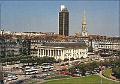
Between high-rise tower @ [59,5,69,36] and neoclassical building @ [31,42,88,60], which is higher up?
high-rise tower @ [59,5,69,36]

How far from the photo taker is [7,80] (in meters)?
7.41

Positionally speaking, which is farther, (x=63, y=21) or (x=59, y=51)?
(x=63, y=21)

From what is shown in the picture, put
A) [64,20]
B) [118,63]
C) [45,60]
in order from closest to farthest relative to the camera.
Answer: [118,63] < [45,60] < [64,20]

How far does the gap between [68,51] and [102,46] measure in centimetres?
512

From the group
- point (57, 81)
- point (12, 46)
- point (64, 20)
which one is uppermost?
point (64, 20)

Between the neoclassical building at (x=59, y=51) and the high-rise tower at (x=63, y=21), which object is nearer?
the neoclassical building at (x=59, y=51)

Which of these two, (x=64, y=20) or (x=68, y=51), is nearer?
(x=68, y=51)

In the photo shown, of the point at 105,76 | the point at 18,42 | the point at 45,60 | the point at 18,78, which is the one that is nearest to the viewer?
the point at 18,78

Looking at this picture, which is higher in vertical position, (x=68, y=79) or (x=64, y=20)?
(x=64, y=20)

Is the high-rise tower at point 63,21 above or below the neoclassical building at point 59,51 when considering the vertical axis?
above

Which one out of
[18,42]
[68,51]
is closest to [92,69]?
[68,51]

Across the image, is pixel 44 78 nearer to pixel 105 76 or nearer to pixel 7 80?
pixel 7 80

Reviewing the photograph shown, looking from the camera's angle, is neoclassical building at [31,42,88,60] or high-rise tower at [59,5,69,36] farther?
high-rise tower at [59,5,69,36]

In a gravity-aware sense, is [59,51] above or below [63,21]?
below
